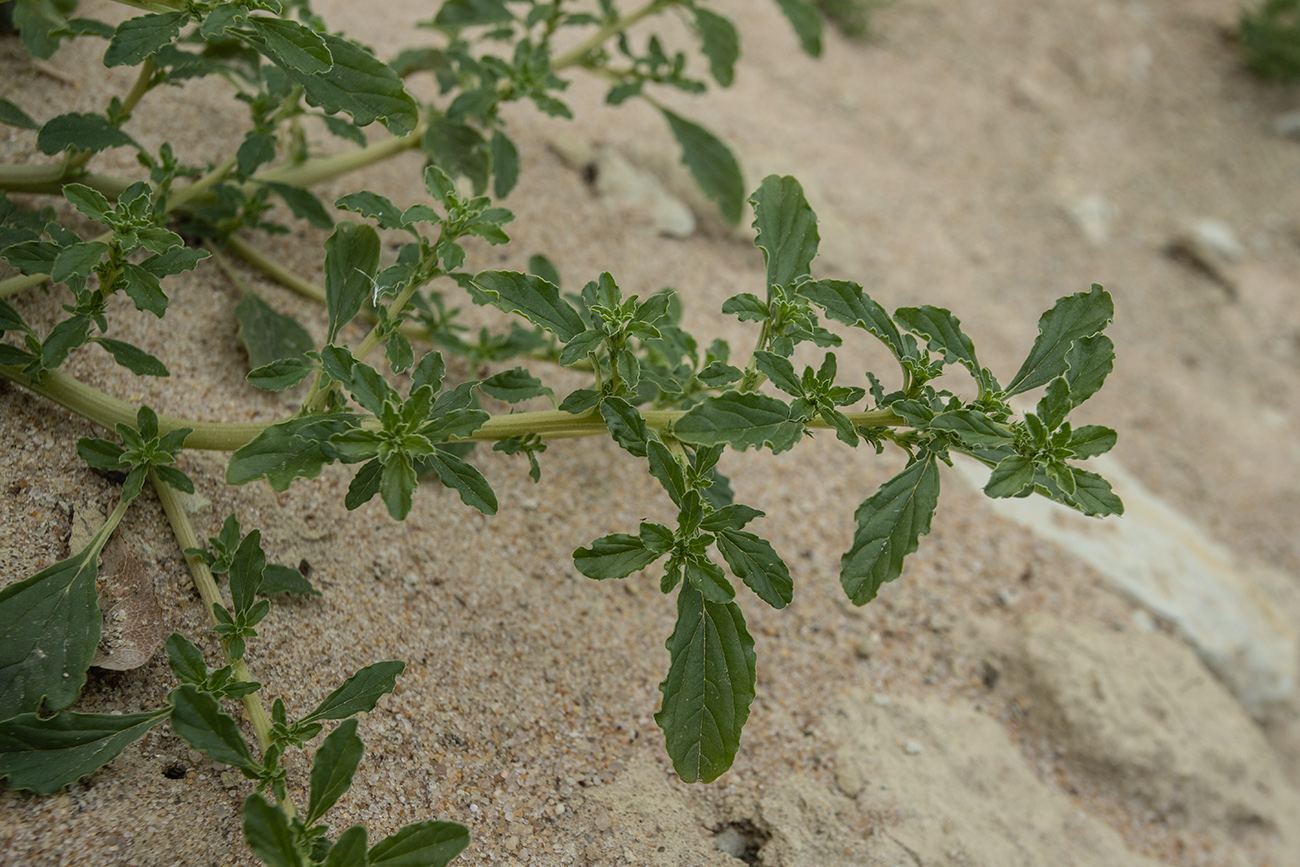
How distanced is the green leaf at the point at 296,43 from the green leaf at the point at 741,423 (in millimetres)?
783

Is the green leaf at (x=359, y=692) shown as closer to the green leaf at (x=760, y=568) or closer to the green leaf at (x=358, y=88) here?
the green leaf at (x=760, y=568)

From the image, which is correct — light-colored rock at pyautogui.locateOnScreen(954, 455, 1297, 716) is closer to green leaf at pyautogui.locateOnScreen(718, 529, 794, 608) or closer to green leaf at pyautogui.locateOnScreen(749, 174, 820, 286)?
green leaf at pyautogui.locateOnScreen(749, 174, 820, 286)

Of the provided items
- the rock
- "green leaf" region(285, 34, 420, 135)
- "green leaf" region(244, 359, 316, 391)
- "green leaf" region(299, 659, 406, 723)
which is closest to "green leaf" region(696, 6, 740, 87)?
"green leaf" region(285, 34, 420, 135)

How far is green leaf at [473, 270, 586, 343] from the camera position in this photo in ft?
5.04


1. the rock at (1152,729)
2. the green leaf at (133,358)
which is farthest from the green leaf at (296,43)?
the rock at (1152,729)

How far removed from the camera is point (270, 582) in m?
1.62

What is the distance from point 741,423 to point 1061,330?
1.89 feet

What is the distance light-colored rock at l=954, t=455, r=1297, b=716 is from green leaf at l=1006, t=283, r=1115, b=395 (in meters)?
1.22

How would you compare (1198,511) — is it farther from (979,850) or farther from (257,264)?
(257,264)

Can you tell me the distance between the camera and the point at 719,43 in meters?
2.51

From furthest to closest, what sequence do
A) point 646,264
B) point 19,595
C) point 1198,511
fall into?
point 1198,511 < point 646,264 < point 19,595

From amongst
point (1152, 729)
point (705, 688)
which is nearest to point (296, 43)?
point (705, 688)

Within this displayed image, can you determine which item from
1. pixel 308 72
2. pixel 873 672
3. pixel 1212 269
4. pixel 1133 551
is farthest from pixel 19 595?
pixel 1212 269

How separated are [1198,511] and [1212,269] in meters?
1.52
